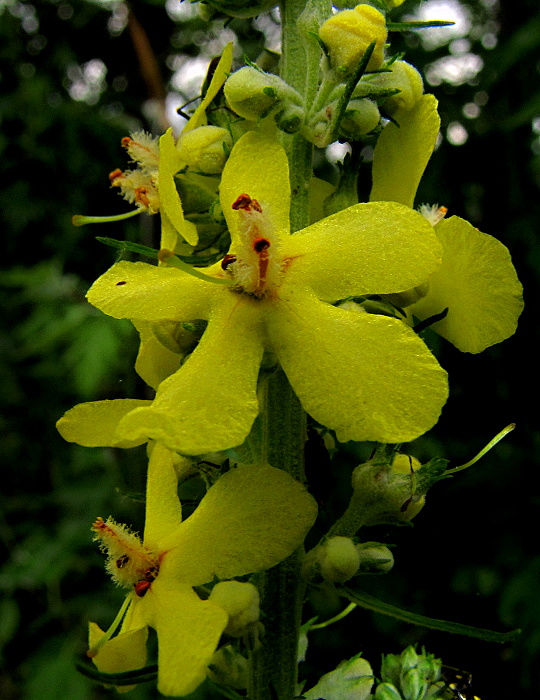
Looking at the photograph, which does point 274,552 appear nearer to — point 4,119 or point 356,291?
point 356,291

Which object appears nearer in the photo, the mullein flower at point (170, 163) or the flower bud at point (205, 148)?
the mullein flower at point (170, 163)

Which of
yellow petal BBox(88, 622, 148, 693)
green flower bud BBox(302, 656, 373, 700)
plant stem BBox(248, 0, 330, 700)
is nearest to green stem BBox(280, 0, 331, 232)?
plant stem BBox(248, 0, 330, 700)

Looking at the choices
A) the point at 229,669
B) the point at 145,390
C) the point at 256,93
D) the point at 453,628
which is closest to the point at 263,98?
the point at 256,93

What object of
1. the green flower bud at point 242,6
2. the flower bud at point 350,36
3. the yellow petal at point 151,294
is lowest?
the yellow petal at point 151,294

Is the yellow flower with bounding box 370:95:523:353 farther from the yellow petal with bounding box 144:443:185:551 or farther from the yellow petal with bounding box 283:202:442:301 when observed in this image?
the yellow petal with bounding box 144:443:185:551

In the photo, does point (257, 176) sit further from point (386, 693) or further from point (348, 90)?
point (386, 693)

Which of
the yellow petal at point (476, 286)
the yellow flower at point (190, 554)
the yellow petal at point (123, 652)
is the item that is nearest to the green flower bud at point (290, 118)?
the yellow petal at point (476, 286)

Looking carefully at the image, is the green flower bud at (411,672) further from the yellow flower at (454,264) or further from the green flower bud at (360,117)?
the green flower bud at (360,117)
